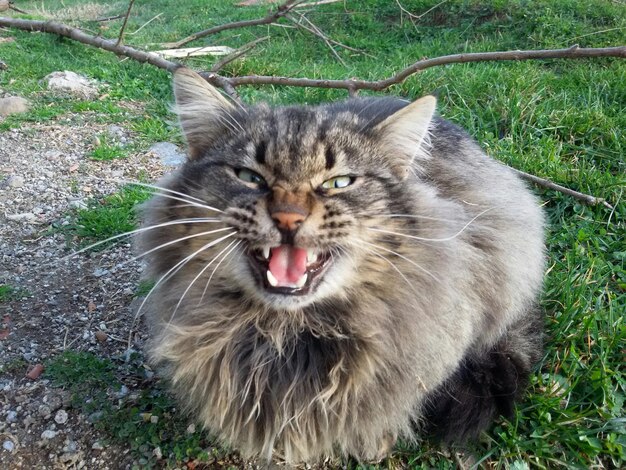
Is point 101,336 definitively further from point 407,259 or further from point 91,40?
point 91,40

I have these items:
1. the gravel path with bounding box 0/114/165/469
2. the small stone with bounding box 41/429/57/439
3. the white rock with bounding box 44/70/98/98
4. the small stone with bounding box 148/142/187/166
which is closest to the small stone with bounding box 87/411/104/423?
the gravel path with bounding box 0/114/165/469

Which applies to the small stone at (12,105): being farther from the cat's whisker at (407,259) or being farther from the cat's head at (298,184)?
the cat's whisker at (407,259)

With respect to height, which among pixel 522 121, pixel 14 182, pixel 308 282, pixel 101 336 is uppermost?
pixel 308 282

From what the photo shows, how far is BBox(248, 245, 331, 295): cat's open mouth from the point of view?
1.75m

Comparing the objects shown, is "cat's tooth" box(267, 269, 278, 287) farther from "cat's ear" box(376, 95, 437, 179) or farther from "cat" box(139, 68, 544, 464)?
"cat's ear" box(376, 95, 437, 179)

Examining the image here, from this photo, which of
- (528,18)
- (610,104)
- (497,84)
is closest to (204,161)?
(497,84)

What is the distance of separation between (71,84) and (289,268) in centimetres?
489

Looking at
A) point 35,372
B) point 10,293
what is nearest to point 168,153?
point 10,293

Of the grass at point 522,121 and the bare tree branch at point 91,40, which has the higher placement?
the bare tree branch at point 91,40

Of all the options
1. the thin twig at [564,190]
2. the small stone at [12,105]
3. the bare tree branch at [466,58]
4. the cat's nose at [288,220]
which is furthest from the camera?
the small stone at [12,105]

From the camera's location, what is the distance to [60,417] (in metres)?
2.28

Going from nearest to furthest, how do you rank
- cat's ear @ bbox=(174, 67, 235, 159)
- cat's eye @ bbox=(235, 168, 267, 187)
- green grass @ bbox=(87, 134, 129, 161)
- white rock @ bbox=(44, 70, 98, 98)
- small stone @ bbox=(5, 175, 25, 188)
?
cat's eye @ bbox=(235, 168, 267, 187)
cat's ear @ bbox=(174, 67, 235, 159)
small stone @ bbox=(5, 175, 25, 188)
green grass @ bbox=(87, 134, 129, 161)
white rock @ bbox=(44, 70, 98, 98)

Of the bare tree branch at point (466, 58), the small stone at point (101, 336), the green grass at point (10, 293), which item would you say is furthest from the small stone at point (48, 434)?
the bare tree branch at point (466, 58)

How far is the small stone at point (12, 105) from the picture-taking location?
5004 mm
